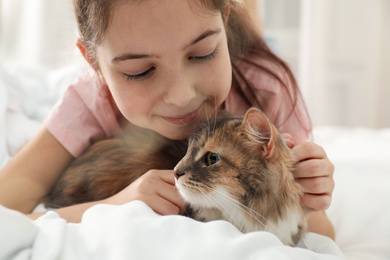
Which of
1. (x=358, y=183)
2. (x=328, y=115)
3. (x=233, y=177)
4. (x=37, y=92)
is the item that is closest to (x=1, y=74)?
(x=37, y=92)

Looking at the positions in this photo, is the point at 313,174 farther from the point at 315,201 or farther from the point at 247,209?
the point at 247,209

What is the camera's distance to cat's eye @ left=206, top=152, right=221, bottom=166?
86 cm

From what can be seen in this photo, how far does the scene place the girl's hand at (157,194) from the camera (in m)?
0.86

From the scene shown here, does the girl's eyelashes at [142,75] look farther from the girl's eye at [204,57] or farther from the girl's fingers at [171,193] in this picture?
the girl's fingers at [171,193]

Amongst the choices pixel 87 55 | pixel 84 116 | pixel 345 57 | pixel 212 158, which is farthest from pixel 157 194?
pixel 345 57

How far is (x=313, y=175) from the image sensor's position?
0.90 metres

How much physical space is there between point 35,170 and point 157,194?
501 mm

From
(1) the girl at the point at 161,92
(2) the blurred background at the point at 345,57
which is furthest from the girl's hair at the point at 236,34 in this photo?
(2) the blurred background at the point at 345,57

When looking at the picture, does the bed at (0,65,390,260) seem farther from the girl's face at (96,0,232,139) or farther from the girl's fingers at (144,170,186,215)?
the girl's face at (96,0,232,139)

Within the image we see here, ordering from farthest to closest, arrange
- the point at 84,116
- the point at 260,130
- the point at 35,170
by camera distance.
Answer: the point at 84,116 → the point at 35,170 → the point at 260,130

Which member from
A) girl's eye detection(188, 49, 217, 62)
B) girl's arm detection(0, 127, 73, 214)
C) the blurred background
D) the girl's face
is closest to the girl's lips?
the girl's face

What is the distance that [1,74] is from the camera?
1.76m

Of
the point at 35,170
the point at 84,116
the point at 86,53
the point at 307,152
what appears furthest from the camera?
the point at 84,116

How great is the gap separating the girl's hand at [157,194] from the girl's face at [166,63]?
148 millimetres
